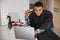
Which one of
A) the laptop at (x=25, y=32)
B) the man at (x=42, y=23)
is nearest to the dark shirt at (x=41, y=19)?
the man at (x=42, y=23)

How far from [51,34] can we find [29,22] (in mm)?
431

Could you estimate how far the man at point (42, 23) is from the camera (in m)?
1.64

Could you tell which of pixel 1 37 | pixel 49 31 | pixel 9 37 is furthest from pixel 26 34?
pixel 1 37

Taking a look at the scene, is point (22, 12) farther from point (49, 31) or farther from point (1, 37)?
point (49, 31)

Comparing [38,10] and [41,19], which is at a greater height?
[38,10]

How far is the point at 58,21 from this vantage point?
5.18 metres

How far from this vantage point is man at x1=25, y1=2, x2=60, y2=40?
5.39 feet

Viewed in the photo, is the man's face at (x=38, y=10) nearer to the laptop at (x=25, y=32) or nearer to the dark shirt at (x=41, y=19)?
the dark shirt at (x=41, y=19)

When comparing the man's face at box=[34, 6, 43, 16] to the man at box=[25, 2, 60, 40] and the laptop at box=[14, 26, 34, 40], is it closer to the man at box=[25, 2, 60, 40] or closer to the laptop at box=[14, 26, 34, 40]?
the man at box=[25, 2, 60, 40]

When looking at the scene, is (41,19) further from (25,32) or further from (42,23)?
(25,32)

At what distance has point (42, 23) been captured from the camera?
1.88 m

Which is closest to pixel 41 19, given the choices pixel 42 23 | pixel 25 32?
pixel 42 23

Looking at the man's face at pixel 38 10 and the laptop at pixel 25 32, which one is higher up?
the man's face at pixel 38 10

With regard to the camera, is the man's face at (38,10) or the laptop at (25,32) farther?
the man's face at (38,10)
